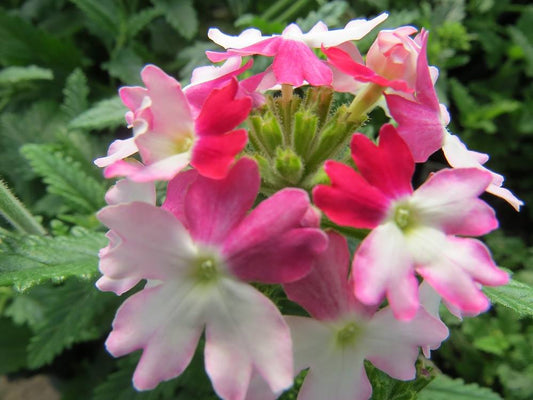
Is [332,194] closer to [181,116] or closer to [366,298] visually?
[366,298]

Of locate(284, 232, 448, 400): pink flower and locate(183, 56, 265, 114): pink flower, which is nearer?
locate(284, 232, 448, 400): pink flower

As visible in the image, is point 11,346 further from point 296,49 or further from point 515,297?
point 515,297

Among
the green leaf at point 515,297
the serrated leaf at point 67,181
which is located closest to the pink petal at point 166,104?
the green leaf at point 515,297

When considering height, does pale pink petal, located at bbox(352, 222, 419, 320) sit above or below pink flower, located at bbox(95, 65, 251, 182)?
below

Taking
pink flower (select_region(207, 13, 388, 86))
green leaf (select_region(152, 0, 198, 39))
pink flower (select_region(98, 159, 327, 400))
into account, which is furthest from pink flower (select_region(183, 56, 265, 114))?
green leaf (select_region(152, 0, 198, 39))

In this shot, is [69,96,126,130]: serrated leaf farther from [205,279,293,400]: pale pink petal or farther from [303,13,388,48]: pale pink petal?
[205,279,293,400]: pale pink petal

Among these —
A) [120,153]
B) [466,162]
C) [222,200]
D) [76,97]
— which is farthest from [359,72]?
[76,97]

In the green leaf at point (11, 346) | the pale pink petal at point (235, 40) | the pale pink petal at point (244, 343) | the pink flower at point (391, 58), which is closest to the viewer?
the pale pink petal at point (244, 343)

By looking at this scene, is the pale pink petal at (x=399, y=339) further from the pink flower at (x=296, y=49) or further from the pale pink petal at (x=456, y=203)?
the pink flower at (x=296, y=49)
